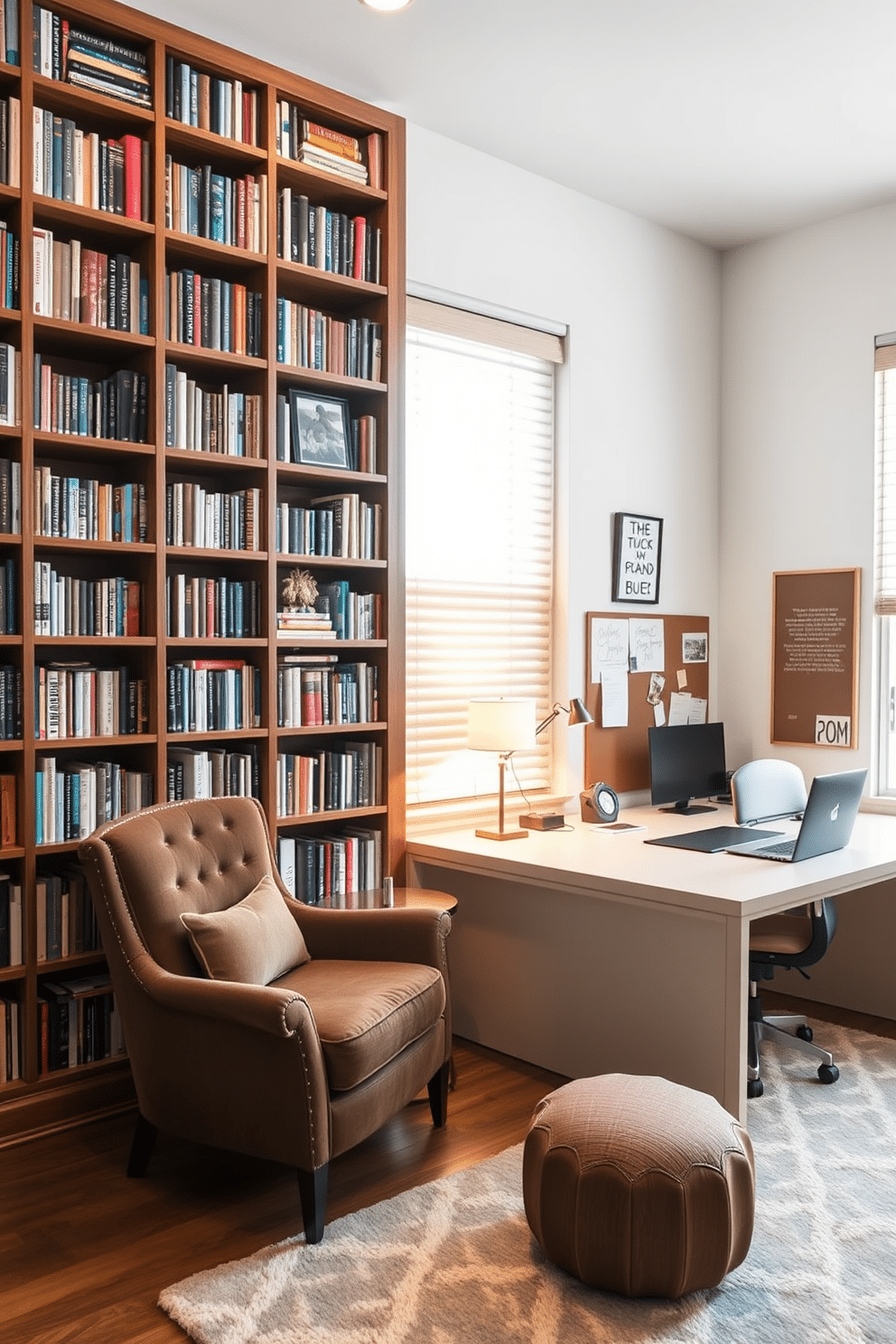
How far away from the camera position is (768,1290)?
84.9 inches

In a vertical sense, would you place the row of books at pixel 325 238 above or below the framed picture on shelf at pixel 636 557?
above

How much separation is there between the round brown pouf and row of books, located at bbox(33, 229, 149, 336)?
2.30 meters

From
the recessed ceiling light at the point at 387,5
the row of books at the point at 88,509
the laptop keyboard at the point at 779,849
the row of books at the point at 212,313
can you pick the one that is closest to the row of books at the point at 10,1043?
the row of books at the point at 88,509

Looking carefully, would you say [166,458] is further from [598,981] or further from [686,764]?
[686,764]

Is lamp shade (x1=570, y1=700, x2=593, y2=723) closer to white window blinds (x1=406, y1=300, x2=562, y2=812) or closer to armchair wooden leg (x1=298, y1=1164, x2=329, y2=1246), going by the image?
white window blinds (x1=406, y1=300, x2=562, y2=812)

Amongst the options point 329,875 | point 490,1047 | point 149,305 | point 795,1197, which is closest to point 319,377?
point 149,305

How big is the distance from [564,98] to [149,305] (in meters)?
1.54

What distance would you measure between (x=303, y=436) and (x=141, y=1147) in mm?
2033

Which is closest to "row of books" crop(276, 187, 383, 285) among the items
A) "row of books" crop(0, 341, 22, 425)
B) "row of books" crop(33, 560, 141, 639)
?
"row of books" crop(0, 341, 22, 425)

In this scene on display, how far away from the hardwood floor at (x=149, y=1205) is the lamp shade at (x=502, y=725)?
3.36 feet

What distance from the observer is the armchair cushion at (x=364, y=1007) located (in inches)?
92.9

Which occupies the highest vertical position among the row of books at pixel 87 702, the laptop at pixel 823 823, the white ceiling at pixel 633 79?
the white ceiling at pixel 633 79

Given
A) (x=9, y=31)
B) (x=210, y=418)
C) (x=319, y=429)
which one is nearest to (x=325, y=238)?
(x=319, y=429)

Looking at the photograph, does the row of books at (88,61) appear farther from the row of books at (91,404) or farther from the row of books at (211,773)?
the row of books at (211,773)
